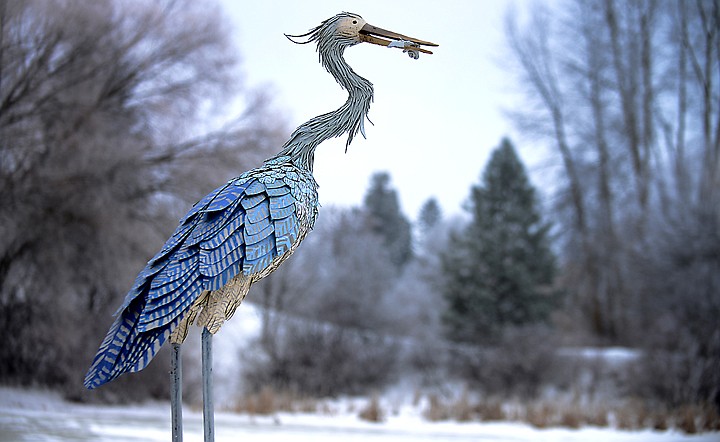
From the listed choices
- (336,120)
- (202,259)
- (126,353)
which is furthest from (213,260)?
(336,120)

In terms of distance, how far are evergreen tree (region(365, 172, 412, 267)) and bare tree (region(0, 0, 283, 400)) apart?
21932 mm

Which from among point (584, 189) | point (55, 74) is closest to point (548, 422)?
point (55, 74)

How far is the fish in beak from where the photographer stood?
3.83m

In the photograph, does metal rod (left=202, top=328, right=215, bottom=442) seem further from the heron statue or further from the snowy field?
the snowy field

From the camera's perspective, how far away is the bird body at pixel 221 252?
10.4 ft

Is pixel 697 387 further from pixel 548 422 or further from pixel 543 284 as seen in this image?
pixel 543 284

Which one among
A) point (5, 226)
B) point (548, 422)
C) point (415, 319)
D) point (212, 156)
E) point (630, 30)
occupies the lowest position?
point (548, 422)

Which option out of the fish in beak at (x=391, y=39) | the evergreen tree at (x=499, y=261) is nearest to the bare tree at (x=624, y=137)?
the evergreen tree at (x=499, y=261)

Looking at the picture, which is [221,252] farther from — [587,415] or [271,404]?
[587,415]

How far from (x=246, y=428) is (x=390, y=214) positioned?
90.9 feet

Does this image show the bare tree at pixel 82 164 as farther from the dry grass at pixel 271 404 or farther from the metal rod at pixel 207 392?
the metal rod at pixel 207 392

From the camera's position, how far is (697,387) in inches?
388

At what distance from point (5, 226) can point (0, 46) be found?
8.35 ft

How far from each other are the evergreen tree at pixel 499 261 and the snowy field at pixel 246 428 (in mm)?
6533
